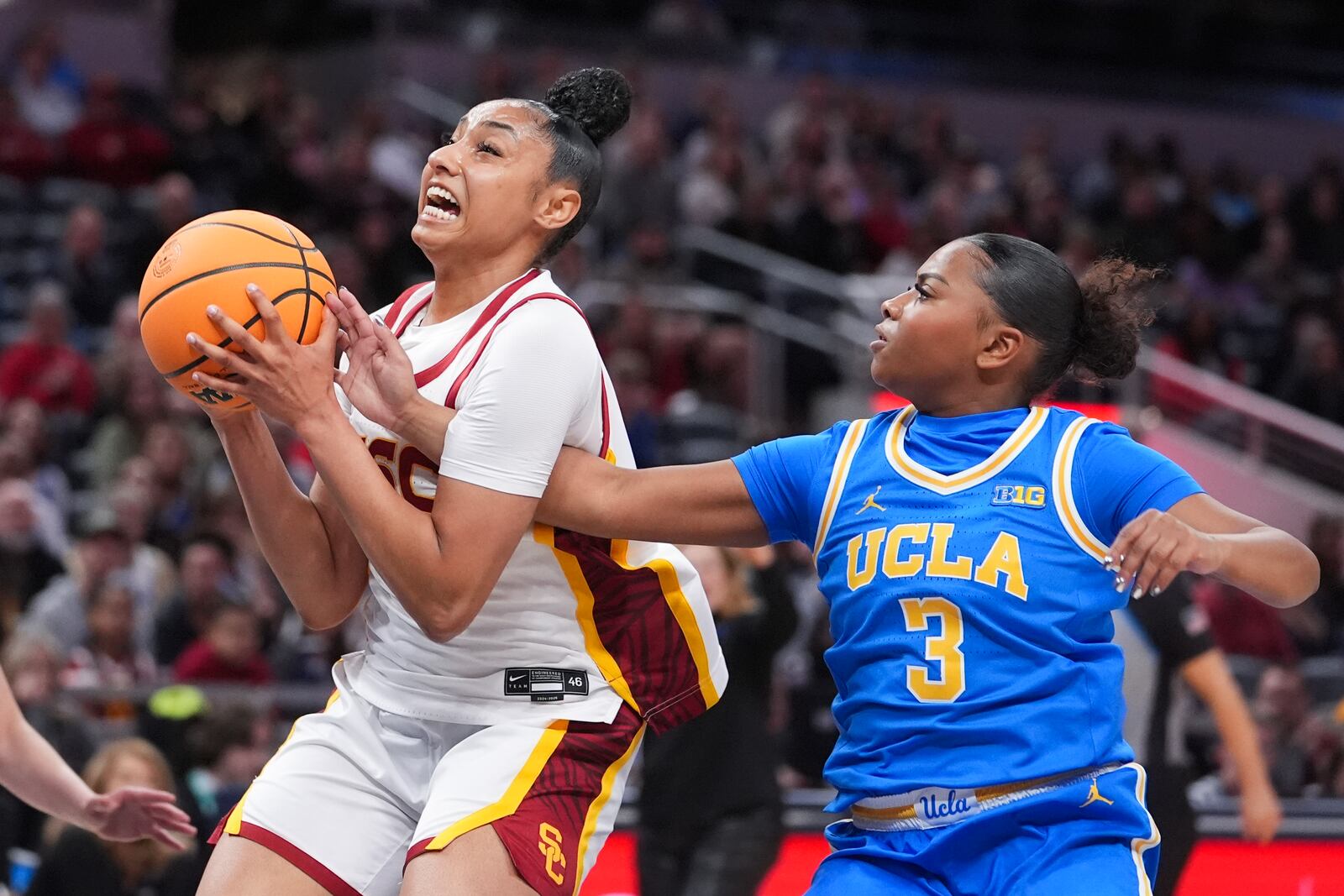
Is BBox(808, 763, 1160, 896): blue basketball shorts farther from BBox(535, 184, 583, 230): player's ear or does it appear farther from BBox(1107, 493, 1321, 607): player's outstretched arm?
BBox(535, 184, 583, 230): player's ear

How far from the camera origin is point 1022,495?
9.71 ft

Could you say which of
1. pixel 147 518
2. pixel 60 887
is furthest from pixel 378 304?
pixel 60 887

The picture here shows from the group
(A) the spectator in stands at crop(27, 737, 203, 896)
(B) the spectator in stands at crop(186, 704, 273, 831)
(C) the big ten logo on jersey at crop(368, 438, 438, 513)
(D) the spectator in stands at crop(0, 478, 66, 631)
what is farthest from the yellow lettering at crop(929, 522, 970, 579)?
(D) the spectator in stands at crop(0, 478, 66, 631)

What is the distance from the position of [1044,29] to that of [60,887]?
15372 mm

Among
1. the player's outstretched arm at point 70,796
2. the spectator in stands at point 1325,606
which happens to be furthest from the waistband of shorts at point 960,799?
the spectator in stands at point 1325,606

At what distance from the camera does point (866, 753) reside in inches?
117

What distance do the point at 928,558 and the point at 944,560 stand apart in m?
0.03

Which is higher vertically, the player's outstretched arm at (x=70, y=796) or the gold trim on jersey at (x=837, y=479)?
the gold trim on jersey at (x=837, y=479)

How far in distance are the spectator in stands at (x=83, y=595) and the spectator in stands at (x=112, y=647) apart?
12 cm

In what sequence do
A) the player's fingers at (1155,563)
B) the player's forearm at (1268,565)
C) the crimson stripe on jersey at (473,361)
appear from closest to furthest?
the player's fingers at (1155,563)
the player's forearm at (1268,565)
the crimson stripe on jersey at (473,361)

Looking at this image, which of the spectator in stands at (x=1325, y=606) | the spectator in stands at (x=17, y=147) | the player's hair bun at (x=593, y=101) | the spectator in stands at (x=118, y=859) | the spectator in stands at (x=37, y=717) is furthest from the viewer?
the spectator in stands at (x=17, y=147)

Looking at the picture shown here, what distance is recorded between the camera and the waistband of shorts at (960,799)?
2861 mm

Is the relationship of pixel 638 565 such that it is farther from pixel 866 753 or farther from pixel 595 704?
pixel 866 753

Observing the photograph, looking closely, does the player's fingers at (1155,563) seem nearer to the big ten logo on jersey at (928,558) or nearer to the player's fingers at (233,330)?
the big ten logo on jersey at (928,558)
